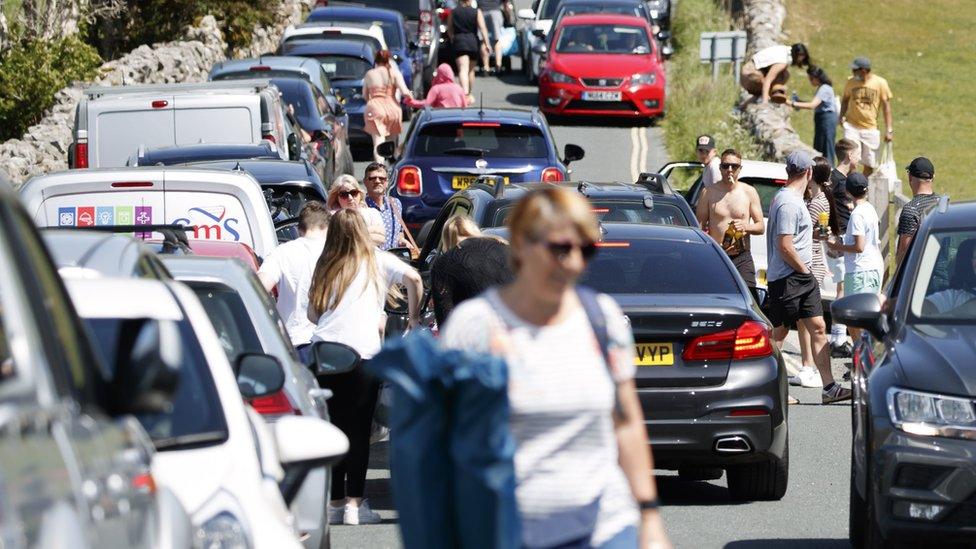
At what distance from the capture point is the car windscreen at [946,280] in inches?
330

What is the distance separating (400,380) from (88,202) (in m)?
6.71

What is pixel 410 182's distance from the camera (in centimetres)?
1897

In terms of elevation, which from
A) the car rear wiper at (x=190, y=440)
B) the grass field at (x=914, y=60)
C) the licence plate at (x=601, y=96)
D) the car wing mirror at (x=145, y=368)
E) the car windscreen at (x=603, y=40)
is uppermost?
the car wing mirror at (x=145, y=368)

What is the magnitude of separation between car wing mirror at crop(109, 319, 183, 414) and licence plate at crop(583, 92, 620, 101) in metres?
26.7

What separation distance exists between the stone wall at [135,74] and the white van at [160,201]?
24.9 feet

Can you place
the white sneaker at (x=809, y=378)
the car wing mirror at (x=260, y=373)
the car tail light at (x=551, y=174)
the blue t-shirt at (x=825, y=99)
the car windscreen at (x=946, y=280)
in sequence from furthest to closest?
the blue t-shirt at (x=825, y=99)
the car tail light at (x=551, y=174)
the white sneaker at (x=809, y=378)
the car windscreen at (x=946, y=280)
the car wing mirror at (x=260, y=373)

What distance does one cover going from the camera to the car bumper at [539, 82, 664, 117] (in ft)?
101

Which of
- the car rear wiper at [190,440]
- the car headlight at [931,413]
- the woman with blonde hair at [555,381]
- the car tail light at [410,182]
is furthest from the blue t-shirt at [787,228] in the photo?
the woman with blonde hair at [555,381]

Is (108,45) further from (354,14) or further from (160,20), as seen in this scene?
(354,14)

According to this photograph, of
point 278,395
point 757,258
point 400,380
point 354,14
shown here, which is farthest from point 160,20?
point 400,380

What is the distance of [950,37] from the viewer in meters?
52.2

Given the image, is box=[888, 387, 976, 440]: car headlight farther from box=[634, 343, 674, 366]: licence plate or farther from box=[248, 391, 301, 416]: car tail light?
box=[248, 391, 301, 416]: car tail light

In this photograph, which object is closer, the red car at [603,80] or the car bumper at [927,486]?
the car bumper at [927,486]

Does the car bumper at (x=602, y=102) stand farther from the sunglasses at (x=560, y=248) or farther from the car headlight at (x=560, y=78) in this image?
the sunglasses at (x=560, y=248)
